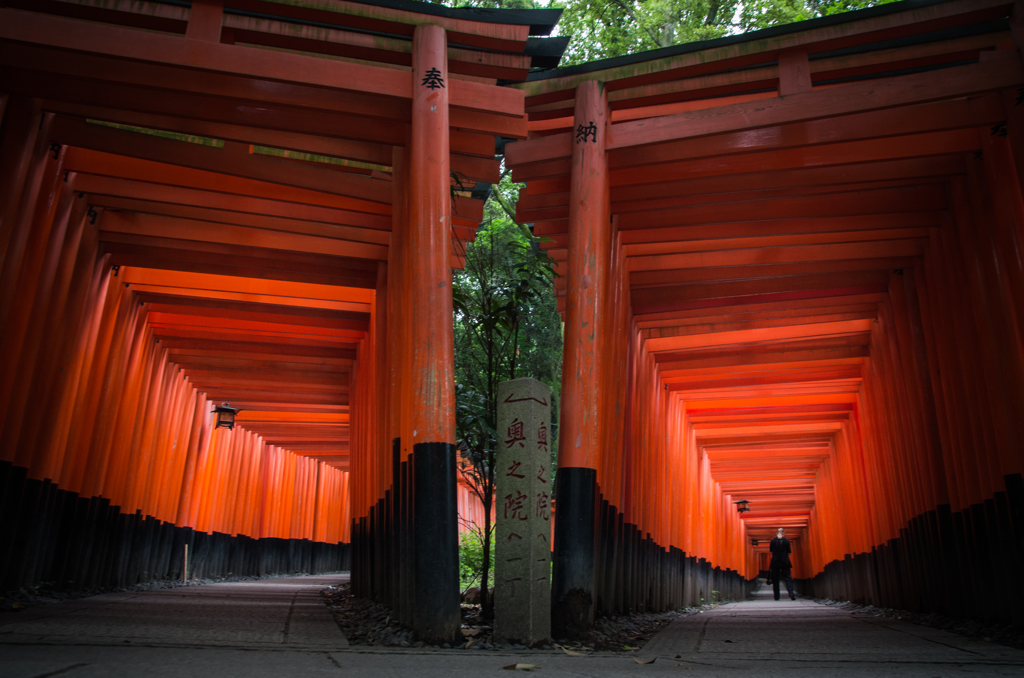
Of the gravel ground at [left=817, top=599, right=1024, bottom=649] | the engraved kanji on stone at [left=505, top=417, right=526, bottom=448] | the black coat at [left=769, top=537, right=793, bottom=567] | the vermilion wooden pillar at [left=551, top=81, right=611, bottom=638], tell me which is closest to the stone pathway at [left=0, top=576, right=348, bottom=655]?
the engraved kanji on stone at [left=505, top=417, right=526, bottom=448]

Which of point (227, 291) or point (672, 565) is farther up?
point (227, 291)

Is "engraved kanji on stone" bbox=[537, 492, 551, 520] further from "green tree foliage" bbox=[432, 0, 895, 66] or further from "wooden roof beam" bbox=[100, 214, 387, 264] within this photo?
"green tree foliage" bbox=[432, 0, 895, 66]

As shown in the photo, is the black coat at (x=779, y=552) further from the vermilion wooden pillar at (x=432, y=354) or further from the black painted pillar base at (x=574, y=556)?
the vermilion wooden pillar at (x=432, y=354)

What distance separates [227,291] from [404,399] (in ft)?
17.0

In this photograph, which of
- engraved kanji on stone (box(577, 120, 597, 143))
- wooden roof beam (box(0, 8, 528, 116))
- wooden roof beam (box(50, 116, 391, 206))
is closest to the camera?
wooden roof beam (box(0, 8, 528, 116))

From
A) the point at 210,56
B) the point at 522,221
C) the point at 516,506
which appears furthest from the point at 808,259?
the point at 210,56

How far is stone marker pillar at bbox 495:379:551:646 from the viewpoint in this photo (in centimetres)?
479

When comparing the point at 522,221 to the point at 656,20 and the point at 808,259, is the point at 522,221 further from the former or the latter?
the point at 656,20

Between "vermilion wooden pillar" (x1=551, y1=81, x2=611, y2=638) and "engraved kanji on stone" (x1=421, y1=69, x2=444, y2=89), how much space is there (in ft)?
4.59

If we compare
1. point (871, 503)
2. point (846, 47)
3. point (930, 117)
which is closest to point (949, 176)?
point (930, 117)

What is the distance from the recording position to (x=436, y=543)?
502cm

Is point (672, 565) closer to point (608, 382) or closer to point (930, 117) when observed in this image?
point (608, 382)

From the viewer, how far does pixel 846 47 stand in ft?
21.5

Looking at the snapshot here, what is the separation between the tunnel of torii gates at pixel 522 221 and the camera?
6.00 meters
